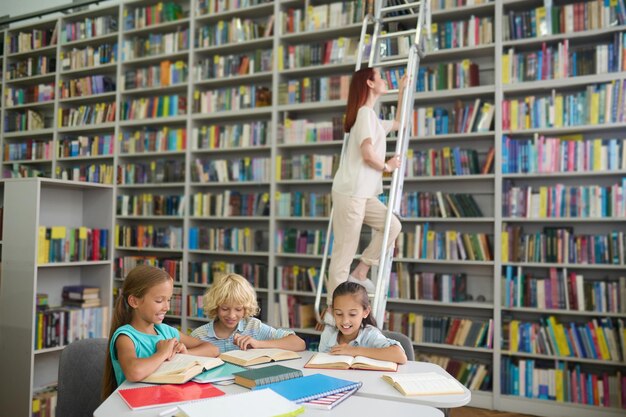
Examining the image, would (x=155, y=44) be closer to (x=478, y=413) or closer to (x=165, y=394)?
(x=478, y=413)

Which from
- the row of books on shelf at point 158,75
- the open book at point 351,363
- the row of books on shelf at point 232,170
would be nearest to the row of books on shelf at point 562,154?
the row of books on shelf at point 232,170

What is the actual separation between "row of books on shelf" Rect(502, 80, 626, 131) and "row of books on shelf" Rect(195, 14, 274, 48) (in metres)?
2.20

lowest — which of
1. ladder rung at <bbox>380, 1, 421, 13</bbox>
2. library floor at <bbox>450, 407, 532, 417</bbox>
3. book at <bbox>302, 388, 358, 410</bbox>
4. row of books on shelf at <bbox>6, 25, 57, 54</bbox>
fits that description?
library floor at <bbox>450, 407, 532, 417</bbox>

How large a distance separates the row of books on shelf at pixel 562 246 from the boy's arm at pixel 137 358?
269 cm

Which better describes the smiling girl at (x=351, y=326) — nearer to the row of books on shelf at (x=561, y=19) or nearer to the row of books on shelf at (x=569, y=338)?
the row of books on shelf at (x=569, y=338)

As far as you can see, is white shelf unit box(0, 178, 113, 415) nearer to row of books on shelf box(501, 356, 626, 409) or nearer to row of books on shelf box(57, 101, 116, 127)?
row of books on shelf box(57, 101, 116, 127)

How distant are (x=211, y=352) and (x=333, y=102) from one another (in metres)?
2.84

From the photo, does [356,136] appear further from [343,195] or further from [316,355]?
[316,355]

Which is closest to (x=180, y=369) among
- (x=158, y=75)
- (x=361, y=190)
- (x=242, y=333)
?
(x=242, y=333)

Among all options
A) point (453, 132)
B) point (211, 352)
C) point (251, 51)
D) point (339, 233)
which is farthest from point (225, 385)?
point (251, 51)

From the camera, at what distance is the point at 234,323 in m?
2.13

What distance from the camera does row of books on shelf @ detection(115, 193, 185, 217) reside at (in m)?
4.98

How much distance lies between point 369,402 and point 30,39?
20.5 feet

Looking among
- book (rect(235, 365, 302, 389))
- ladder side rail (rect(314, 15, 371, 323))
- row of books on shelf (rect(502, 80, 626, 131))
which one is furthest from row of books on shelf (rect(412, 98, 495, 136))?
book (rect(235, 365, 302, 389))
